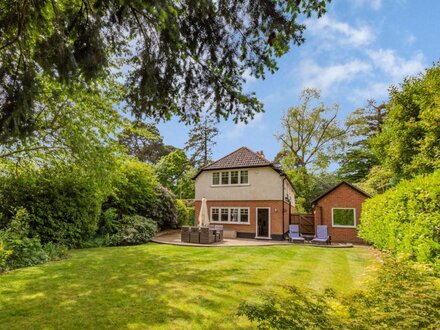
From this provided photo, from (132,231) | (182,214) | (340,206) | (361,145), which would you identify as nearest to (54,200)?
(132,231)

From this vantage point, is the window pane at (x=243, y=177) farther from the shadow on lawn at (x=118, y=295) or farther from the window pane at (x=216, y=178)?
the shadow on lawn at (x=118, y=295)

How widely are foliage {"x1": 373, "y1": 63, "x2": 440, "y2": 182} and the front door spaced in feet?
29.7

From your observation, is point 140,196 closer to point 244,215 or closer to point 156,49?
point 244,215

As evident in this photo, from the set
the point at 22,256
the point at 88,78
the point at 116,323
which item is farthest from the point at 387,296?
the point at 22,256

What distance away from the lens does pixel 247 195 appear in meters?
21.0

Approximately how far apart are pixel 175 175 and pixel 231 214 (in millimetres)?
13775

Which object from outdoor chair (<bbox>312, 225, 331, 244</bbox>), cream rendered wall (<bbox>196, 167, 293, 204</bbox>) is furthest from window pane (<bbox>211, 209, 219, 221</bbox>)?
outdoor chair (<bbox>312, 225, 331, 244</bbox>)

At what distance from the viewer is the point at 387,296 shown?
322 cm

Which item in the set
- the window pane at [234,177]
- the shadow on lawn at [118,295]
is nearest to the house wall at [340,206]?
the window pane at [234,177]

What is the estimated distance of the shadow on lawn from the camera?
459 cm

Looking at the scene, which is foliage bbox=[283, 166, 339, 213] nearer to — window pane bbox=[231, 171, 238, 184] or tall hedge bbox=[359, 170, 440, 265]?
window pane bbox=[231, 171, 238, 184]

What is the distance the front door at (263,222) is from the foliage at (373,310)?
55.2 feet

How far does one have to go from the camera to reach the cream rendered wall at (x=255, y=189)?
20.1 metres

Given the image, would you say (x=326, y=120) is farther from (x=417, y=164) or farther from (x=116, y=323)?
(x=116, y=323)
